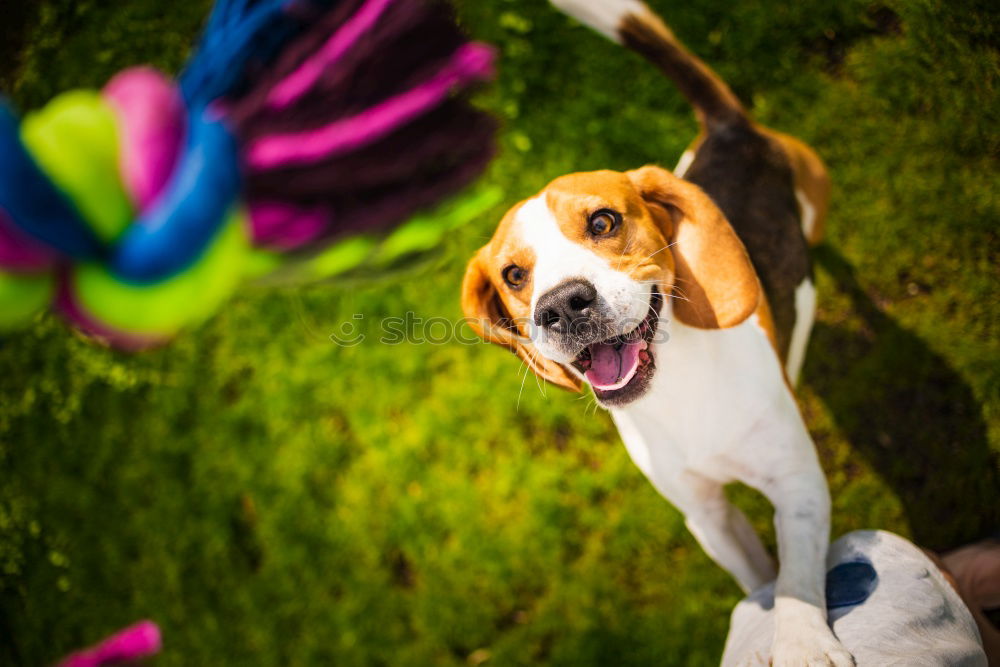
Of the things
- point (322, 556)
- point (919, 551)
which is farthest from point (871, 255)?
point (322, 556)

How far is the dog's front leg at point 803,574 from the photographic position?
1922 millimetres

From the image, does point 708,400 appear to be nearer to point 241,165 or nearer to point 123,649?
point 241,165

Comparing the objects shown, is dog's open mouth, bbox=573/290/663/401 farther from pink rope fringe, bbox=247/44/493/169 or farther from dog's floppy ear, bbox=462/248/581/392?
pink rope fringe, bbox=247/44/493/169

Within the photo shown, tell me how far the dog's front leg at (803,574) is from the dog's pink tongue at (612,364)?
2.62ft

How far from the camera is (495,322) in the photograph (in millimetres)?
2295

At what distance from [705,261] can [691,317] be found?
18cm

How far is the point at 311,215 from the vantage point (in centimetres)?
200

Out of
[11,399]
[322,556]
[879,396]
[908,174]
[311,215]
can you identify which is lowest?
[322,556]

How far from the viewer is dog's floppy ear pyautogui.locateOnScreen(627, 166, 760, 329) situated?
198cm

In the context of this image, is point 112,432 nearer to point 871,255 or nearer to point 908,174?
point 871,255

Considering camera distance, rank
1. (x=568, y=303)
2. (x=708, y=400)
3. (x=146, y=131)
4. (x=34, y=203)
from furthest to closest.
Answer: (x=708, y=400) < (x=568, y=303) < (x=146, y=131) < (x=34, y=203)

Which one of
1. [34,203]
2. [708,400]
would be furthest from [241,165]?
[708,400]

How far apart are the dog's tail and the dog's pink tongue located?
147cm

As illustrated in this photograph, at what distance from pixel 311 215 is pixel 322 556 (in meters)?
2.60
